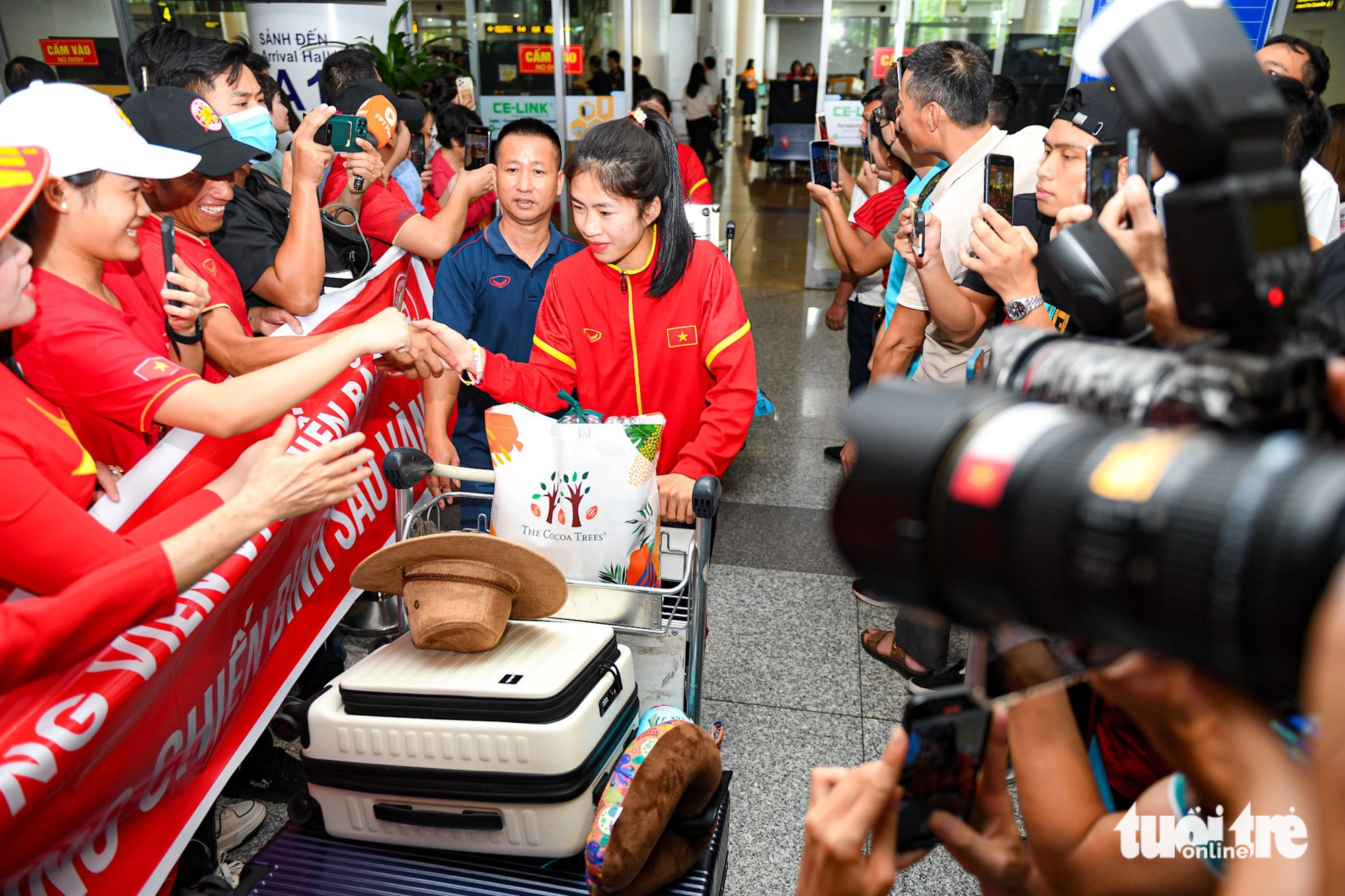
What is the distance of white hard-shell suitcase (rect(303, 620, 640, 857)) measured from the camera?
1.43 meters

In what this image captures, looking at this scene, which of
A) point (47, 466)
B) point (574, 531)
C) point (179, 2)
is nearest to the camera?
point (47, 466)

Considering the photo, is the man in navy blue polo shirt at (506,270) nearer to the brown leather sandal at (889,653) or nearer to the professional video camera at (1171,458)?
the brown leather sandal at (889,653)

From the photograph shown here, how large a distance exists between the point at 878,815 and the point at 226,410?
1.26 metres

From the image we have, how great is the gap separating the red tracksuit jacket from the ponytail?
40 mm

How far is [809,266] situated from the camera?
725 centimetres

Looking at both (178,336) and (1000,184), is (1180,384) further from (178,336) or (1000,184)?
(178,336)

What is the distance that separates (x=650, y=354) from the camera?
86.4 inches

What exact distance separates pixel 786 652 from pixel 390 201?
2.05 metres

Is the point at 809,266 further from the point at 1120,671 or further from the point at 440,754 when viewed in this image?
the point at 1120,671

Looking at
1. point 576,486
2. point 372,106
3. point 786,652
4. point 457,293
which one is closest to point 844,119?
point 372,106

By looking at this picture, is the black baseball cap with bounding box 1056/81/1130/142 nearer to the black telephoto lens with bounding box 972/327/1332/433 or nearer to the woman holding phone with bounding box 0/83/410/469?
the black telephoto lens with bounding box 972/327/1332/433

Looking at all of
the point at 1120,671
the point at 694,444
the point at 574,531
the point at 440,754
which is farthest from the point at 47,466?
the point at 1120,671

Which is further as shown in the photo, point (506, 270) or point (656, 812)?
point (506, 270)

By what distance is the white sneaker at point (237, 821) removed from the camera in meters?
2.09
